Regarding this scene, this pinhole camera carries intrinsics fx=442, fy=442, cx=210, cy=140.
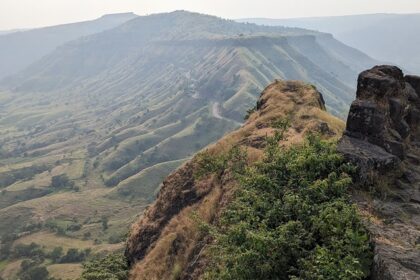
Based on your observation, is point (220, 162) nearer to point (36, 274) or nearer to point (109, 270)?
point (109, 270)

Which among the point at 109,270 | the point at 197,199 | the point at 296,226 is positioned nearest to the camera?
the point at 296,226

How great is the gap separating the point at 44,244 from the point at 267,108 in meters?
178

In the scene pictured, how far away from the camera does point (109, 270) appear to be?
35719 millimetres

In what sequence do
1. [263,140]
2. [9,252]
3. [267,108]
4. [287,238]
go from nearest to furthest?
[287,238] < [263,140] < [267,108] < [9,252]

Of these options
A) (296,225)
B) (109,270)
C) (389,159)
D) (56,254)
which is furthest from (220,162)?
(56,254)

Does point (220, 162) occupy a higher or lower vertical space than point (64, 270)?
higher

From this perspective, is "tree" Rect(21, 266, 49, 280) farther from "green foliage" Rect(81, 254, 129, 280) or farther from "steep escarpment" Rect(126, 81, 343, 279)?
"steep escarpment" Rect(126, 81, 343, 279)

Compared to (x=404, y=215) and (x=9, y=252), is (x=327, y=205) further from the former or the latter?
(x=9, y=252)

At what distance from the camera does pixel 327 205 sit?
771 inches

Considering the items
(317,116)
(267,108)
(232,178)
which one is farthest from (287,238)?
(267,108)

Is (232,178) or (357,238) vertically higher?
(357,238)

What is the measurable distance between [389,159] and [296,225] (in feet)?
23.2

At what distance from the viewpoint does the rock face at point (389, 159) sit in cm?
1662

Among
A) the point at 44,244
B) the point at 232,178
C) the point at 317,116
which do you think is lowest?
the point at 44,244
